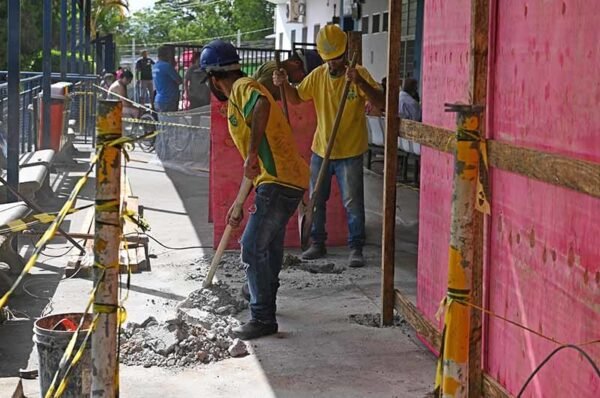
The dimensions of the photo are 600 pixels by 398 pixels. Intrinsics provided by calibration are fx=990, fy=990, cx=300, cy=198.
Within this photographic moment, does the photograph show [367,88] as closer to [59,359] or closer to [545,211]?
[545,211]

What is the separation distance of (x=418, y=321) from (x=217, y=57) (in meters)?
1.99

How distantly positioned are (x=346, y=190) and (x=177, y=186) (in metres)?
5.81

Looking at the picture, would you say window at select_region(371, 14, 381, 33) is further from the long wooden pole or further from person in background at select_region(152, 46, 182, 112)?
the long wooden pole

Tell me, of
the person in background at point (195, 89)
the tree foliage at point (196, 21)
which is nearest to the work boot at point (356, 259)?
the person in background at point (195, 89)

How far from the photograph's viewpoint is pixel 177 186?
13.8 metres

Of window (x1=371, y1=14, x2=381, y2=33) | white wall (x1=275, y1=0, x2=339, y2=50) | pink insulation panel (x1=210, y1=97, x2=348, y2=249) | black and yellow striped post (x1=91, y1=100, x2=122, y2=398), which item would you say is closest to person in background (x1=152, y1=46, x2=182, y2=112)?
window (x1=371, y1=14, x2=381, y2=33)

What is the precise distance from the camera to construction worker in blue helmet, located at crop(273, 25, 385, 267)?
26.2ft

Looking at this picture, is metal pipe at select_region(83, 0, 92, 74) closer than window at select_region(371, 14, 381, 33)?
No

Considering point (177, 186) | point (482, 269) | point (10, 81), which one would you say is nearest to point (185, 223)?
point (10, 81)

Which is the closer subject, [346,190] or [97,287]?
[97,287]

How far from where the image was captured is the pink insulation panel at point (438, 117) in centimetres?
530

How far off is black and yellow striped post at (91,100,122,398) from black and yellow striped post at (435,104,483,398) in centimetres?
117

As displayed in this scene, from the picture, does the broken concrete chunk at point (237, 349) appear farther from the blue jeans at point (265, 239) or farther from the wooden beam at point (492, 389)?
the wooden beam at point (492, 389)

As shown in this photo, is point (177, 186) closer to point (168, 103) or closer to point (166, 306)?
point (168, 103)
